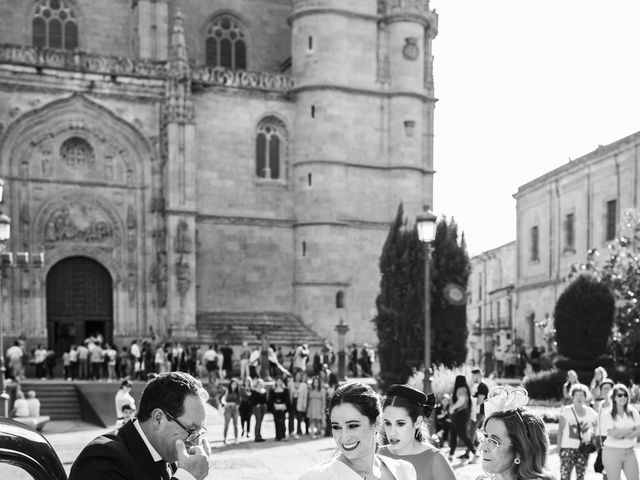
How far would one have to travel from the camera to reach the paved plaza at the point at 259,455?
15030 millimetres

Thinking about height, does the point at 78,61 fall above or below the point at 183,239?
above

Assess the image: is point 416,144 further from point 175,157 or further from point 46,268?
point 46,268

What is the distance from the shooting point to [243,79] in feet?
127

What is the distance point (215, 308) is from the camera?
38.2m

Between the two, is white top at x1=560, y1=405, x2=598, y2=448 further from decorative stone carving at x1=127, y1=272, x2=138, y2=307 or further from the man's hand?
decorative stone carving at x1=127, y1=272, x2=138, y2=307

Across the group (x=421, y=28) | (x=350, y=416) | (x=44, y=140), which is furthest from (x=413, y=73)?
(x=350, y=416)

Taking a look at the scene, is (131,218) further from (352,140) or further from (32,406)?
(32,406)

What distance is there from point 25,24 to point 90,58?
183 inches

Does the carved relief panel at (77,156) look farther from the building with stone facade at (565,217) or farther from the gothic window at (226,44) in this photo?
the building with stone facade at (565,217)

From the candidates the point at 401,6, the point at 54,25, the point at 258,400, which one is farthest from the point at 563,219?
the point at 258,400

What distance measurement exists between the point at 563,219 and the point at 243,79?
1696 cm

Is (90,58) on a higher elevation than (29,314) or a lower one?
higher

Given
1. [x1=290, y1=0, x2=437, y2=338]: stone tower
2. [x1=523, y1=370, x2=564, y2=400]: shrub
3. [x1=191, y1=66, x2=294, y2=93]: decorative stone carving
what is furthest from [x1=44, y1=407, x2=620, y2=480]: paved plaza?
[x1=191, y1=66, x2=294, y2=93]: decorative stone carving

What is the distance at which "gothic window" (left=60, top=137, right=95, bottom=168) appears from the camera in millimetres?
36250
